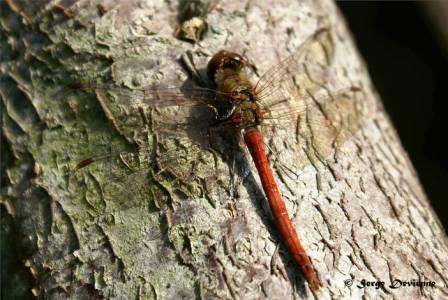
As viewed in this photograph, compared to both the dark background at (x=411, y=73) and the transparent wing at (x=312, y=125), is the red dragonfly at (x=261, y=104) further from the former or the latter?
the dark background at (x=411, y=73)

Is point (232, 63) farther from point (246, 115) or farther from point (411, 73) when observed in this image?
point (411, 73)

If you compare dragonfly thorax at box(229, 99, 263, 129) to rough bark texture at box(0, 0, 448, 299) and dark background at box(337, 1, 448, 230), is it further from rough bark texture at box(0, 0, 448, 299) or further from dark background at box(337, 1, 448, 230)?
dark background at box(337, 1, 448, 230)

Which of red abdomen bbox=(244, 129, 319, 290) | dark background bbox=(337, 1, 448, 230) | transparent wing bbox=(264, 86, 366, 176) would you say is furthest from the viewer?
dark background bbox=(337, 1, 448, 230)

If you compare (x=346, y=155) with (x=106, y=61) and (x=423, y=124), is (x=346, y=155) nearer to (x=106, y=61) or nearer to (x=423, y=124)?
(x=106, y=61)

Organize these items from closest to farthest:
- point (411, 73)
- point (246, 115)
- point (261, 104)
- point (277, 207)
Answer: point (277, 207)
point (246, 115)
point (261, 104)
point (411, 73)

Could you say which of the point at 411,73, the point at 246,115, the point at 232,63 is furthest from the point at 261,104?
the point at 411,73

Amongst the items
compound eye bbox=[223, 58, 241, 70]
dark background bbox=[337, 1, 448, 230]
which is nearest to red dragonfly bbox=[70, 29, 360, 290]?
compound eye bbox=[223, 58, 241, 70]

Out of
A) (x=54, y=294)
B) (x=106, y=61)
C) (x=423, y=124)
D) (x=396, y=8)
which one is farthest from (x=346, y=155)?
(x=396, y=8)
